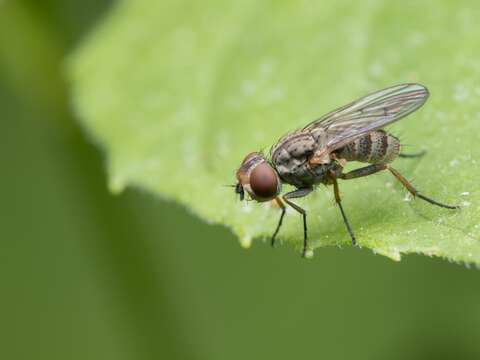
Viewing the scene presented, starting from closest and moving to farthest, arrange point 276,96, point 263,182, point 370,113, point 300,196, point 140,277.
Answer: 1. point 263,182
2. point 370,113
3. point 300,196
4. point 276,96
5. point 140,277

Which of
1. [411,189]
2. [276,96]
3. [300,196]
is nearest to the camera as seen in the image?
[411,189]

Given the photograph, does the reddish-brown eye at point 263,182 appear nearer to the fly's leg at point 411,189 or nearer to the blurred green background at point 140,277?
the fly's leg at point 411,189

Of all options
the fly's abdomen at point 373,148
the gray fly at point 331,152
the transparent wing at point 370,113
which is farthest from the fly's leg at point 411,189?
the transparent wing at point 370,113

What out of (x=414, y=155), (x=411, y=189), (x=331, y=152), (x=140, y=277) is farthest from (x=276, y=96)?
(x=140, y=277)

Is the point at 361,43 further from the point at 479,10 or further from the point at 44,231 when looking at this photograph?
the point at 44,231

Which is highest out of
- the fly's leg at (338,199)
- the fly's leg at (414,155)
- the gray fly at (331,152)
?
the gray fly at (331,152)

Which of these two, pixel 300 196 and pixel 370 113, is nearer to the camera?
A: pixel 370 113

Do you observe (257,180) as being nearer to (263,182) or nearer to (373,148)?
(263,182)

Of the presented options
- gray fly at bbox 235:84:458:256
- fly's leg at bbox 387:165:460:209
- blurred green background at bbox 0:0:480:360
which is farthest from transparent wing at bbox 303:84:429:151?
blurred green background at bbox 0:0:480:360
